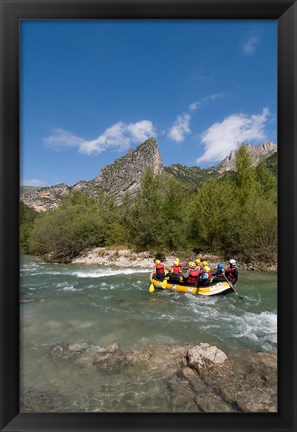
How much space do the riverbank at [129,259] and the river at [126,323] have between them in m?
4.30

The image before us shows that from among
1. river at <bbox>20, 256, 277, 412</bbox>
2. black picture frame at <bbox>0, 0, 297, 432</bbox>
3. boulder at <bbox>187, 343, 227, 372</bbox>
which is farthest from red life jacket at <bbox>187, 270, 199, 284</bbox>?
black picture frame at <bbox>0, 0, 297, 432</bbox>

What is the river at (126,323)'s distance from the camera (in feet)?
8.68

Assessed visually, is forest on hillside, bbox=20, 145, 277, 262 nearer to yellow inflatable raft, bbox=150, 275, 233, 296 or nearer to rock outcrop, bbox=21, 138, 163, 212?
yellow inflatable raft, bbox=150, 275, 233, 296

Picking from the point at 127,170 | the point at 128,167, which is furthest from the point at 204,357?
the point at 128,167

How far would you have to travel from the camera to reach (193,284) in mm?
6441

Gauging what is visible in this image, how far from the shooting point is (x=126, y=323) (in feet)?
14.4

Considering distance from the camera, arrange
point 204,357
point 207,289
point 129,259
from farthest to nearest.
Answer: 1. point 129,259
2. point 207,289
3. point 204,357

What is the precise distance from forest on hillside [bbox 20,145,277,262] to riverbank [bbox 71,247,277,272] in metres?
0.42

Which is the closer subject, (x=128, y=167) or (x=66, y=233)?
(x=66, y=233)
